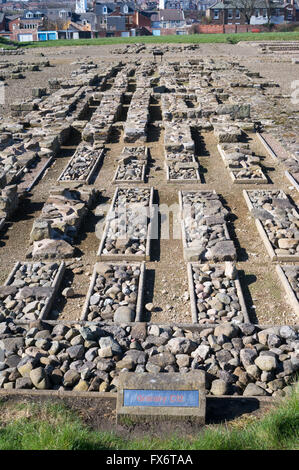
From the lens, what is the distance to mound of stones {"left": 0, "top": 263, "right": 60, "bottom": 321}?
6.37 meters

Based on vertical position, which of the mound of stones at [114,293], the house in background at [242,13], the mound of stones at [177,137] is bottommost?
the mound of stones at [114,293]

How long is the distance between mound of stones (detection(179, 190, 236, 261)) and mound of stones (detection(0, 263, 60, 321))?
2.47 metres

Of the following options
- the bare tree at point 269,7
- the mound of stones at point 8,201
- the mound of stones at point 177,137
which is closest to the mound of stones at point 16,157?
the mound of stones at point 8,201

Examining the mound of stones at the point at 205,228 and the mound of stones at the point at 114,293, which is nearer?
the mound of stones at the point at 114,293

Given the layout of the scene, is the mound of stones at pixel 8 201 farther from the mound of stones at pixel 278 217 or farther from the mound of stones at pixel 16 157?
the mound of stones at pixel 278 217

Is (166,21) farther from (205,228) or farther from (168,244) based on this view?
(168,244)

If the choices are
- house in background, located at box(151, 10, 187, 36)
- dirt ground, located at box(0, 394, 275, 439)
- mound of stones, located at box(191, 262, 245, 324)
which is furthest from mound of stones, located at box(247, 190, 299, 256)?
house in background, located at box(151, 10, 187, 36)

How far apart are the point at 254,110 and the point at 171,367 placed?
1538 centimetres

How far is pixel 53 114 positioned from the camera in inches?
675

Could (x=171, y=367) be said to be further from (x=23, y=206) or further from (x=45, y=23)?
(x=45, y=23)

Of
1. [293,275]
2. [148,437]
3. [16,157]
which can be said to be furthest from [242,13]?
[148,437]

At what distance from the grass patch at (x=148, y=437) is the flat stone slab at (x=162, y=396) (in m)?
0.22

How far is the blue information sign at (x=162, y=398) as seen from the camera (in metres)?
4.29

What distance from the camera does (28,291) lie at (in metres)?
6.74
